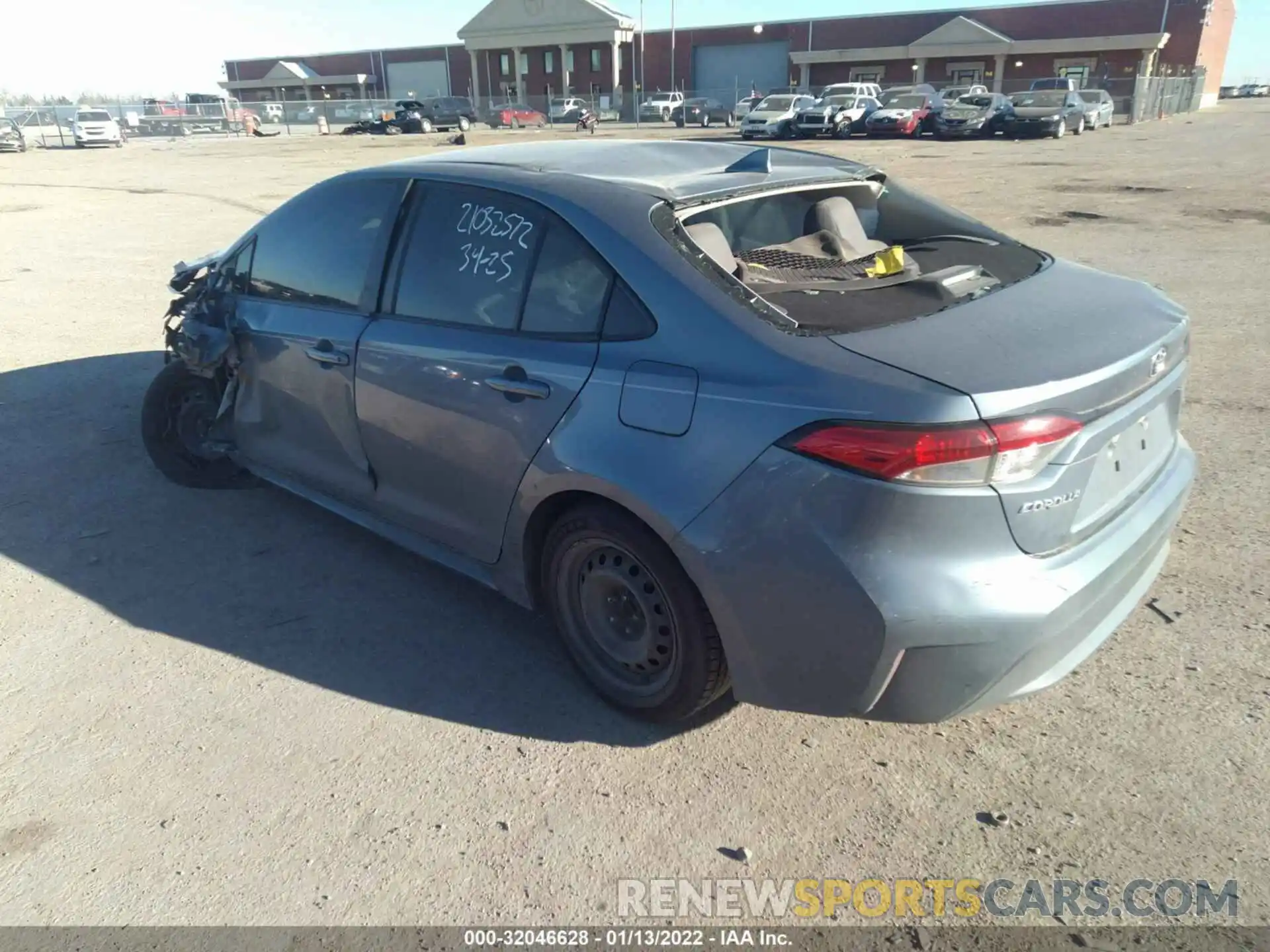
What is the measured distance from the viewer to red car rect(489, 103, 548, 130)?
180 feet

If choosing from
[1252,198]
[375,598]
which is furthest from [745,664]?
[1252,198]

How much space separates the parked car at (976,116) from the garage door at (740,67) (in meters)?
28.8

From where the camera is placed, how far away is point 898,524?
2168mm

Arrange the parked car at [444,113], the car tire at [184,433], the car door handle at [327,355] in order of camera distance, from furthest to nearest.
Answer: the parked car at [444,113], the car tire at [184,433], the car door handle at [327,355]

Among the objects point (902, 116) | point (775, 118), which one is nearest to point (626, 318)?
point (902, 116)

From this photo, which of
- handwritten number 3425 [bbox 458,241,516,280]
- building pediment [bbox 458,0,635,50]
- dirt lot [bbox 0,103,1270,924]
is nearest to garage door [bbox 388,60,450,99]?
building pediment [bbox 458,0,635,50]

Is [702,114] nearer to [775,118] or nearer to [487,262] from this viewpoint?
[775,118]

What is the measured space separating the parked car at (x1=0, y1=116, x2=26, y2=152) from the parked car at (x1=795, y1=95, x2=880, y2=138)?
1271 inches

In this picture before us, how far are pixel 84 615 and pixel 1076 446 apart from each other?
3.64 m

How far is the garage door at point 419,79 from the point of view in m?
75.1

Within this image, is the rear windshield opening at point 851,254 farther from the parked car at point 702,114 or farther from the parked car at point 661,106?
the parked car at point 661,106

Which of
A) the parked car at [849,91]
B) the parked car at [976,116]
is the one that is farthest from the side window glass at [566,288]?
the parked car at [849,91]

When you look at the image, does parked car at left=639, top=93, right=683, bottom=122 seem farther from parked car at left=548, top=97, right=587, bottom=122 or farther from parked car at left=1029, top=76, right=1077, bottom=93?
parked car at left=1029, top=76, right=1077, bottom=93

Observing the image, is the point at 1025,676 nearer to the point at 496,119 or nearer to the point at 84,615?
the point at 84,615
